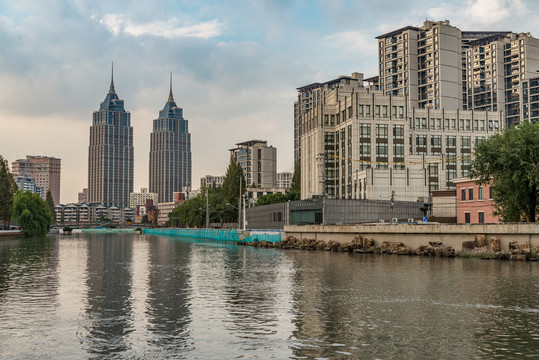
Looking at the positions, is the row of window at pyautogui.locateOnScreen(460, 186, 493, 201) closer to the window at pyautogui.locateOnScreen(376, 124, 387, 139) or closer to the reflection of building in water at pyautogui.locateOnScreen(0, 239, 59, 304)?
the window at pyautogui.locateOnScreen(376, 124, 387, 139)

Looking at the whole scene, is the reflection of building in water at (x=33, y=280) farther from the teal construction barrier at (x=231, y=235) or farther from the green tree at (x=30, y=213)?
the green tree at (x=30, y=213)

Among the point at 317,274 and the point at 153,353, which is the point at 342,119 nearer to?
the point at 317,274

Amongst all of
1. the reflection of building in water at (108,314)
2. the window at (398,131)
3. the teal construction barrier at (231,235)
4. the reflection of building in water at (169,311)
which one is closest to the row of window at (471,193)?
the teal construction barrier at (231,235)

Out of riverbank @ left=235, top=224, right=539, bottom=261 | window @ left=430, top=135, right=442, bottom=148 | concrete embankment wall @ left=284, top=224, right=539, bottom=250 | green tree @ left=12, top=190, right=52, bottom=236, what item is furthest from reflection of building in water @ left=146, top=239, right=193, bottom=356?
window @ left=430, top=135, right=442, bottom=148

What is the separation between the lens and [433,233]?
64125 millimetres

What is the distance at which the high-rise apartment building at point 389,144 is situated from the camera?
14512 centimetres

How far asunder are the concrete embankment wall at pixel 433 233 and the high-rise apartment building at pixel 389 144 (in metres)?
61.1

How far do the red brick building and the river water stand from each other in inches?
1741

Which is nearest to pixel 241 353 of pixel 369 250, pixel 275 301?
pixel 275 301

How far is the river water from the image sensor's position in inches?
760

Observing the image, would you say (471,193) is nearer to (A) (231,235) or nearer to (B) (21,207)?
(A) (231,235)

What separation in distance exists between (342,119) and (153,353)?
486 ft

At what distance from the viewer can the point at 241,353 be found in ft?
61.9

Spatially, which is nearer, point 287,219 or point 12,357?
point 12,357
